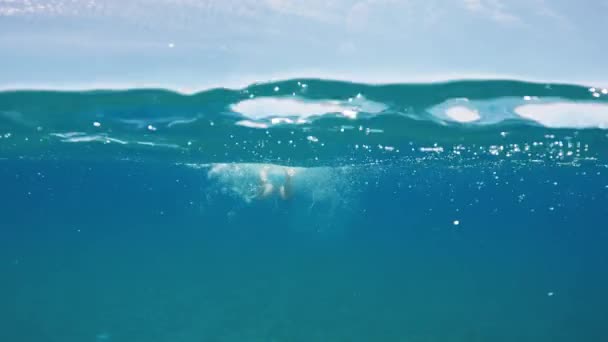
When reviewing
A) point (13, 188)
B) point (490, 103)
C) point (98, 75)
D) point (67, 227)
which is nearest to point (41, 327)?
point (13, 188)

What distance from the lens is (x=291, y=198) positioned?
30.0 metres

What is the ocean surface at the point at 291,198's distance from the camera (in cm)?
1270

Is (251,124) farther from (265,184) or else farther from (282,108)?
(265,184)

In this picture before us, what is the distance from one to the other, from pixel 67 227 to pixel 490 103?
65451mm

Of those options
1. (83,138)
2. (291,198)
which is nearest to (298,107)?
(83,138)

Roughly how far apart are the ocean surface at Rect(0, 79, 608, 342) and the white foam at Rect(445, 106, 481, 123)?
0.07m

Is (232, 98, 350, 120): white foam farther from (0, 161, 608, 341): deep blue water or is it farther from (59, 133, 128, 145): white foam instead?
(0, 161, 608, 341): deep blue water

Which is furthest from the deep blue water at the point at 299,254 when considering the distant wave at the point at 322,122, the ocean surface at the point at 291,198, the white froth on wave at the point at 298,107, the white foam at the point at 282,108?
the white foam at the point at 282,108

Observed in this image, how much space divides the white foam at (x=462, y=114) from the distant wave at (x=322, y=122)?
33 mm

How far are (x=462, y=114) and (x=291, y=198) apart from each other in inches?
723

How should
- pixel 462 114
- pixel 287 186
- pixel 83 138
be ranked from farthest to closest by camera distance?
pixel 287 186
pixel 83 138
pixel 462 114

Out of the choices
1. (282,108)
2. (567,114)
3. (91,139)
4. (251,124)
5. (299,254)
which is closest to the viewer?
(567,114)

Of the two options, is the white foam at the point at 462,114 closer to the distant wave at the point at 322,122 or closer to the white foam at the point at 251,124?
the distant wave at the point at 322,122

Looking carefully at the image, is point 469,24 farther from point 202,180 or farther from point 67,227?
point 67,227
